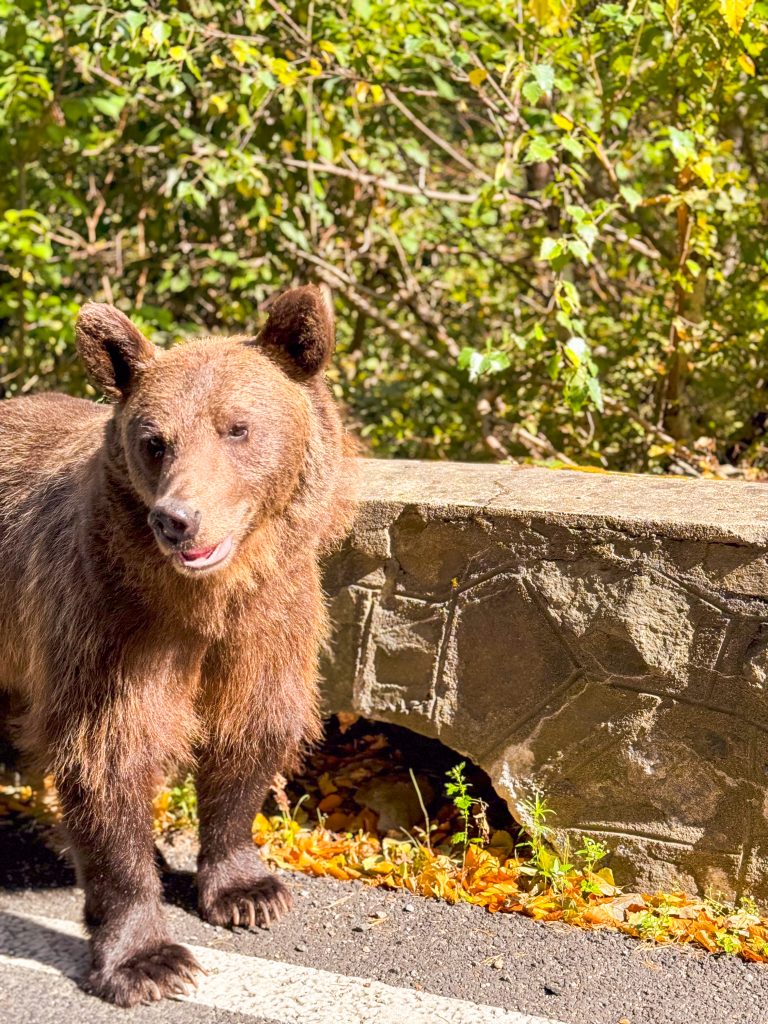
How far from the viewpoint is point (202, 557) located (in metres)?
2.87

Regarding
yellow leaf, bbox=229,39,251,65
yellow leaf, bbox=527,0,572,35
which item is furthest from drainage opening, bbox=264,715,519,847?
yellow leaf, bbox=229,39,251,65

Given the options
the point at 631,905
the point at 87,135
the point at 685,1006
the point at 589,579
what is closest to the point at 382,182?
the point at 87,135

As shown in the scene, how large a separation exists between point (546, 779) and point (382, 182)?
11.7 ft

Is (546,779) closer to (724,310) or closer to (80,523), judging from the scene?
(80,523)

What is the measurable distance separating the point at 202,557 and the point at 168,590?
0.24 m

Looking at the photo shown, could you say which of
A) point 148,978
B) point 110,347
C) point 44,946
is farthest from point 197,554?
point 44,946

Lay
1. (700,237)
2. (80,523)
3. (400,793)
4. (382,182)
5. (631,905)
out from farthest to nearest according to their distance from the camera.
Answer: (382,182)
(700,237)
(400,793)
(631,905)
(80,523)

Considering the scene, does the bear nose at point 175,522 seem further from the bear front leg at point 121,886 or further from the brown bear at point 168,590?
the bear front leg at point 121,886

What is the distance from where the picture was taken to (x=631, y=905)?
347 cm

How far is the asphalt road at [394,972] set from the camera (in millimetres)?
3031

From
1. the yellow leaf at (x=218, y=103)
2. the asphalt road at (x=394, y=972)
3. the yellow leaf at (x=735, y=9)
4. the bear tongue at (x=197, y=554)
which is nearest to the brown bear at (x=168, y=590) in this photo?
the bear tongue at (x=197, y=554)

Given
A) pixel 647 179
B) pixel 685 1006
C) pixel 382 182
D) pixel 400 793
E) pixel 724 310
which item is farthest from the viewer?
pixel 647 179

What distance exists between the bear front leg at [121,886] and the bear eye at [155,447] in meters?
0.92

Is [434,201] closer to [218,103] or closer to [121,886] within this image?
[218,103]
